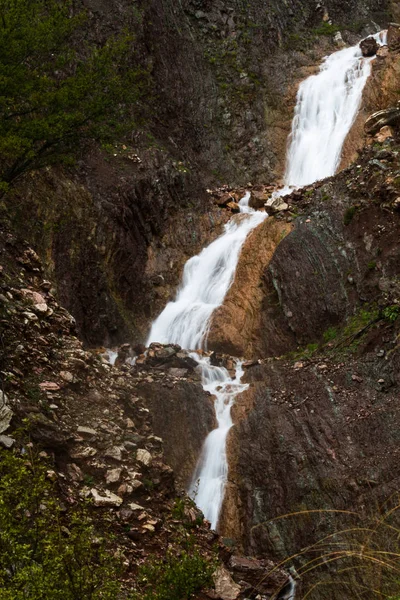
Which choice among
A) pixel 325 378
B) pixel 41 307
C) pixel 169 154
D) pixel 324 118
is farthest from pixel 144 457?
pixel 324 118

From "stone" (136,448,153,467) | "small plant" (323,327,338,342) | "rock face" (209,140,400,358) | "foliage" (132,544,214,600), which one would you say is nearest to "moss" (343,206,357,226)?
"rock face" (209,140,400,358)

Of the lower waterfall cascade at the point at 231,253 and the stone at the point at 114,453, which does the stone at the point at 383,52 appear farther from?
the stone at the point at 114,453

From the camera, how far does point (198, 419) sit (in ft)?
42.4

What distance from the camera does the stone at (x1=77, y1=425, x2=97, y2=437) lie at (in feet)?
31.4

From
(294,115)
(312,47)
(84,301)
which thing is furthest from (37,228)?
(312,47)

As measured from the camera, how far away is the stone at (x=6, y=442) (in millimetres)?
7538

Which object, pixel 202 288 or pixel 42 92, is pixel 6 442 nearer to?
pixel 42 92

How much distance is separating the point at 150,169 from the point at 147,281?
5195 millimetres

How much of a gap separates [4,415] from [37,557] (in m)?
4.06

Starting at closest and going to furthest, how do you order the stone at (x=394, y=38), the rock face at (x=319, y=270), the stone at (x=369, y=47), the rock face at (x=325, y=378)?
the rock face at (x=325, y=378), the rock face at (x=319, y=270), the stone at (x=394, y=38), the stone at (x=369, y=47)

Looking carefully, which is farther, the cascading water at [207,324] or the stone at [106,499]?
the cascading water at [207,324]

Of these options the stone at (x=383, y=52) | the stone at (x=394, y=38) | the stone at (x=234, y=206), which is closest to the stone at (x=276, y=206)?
the stone at (x=234, y=206)

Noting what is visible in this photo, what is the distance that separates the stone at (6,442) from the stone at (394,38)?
26.1m

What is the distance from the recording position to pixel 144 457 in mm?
9797
